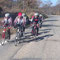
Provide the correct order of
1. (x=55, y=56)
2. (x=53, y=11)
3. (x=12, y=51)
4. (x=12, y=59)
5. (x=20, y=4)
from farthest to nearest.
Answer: (x=53, y=11) < (x=20, y=4) < (x=12, y=51) < (x=55, y=56) < (x=12, y=59)

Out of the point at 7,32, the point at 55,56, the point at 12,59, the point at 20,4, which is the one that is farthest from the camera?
the point at 20,4

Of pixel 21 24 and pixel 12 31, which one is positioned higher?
pixel 21 24

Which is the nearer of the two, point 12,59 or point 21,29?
point 12,59

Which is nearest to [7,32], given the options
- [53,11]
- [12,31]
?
[12,31]

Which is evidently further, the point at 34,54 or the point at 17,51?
the point at 17,51

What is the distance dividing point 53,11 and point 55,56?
121 m

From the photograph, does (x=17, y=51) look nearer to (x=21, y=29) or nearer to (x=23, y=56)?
(x=23, y=56)

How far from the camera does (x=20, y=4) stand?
7312 centimetres

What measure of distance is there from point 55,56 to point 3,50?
2.76 m

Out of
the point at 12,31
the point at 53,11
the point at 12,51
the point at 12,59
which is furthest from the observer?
the point at 53,11

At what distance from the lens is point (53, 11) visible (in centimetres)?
13025

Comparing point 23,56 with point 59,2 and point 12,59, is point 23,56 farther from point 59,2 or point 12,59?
point 59,2

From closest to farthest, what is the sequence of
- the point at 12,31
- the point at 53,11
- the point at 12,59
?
the point at 12,59 → the point at 12,31 → the point at 53,11

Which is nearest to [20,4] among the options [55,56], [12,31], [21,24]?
[12,31]
